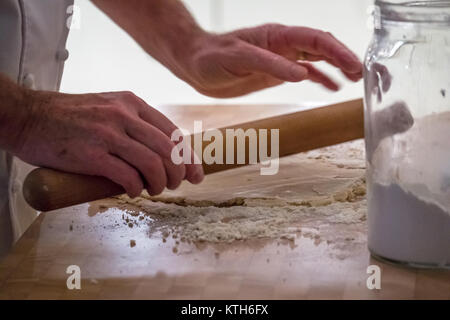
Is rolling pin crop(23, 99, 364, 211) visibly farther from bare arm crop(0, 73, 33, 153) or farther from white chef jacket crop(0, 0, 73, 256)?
white chef jacket crop(0, 0, 73, 256)

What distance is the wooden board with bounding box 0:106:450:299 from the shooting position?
28.3 inches

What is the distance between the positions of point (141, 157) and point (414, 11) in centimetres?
32

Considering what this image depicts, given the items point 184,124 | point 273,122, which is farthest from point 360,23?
point 273,122

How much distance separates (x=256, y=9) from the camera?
11.3 feet

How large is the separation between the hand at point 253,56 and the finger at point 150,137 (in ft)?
0.81

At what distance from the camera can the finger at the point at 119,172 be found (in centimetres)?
87

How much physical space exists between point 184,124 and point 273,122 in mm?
372

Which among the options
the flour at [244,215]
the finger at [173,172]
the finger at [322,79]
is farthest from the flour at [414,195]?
the finger at [322,79]

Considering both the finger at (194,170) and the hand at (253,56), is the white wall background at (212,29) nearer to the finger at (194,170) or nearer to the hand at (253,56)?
the hand at (253,56)

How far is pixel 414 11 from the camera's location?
74cm

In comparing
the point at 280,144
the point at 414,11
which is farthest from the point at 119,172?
the point at 414,11

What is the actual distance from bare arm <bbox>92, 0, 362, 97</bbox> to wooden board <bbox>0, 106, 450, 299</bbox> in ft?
0.76

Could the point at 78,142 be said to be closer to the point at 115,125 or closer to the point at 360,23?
the point at 115,125

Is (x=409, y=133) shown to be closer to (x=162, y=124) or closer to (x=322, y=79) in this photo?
(x=162, y=124)
